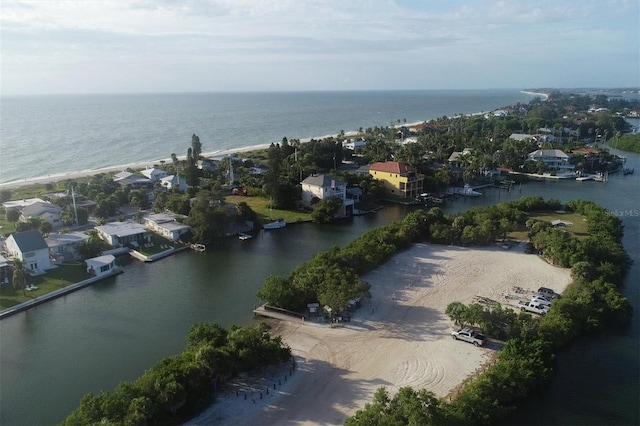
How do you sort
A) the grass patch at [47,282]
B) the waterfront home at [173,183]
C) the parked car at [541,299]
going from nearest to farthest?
the parked car at [541,299], the grass patch at [47,282], the waterfront home at [173,183]

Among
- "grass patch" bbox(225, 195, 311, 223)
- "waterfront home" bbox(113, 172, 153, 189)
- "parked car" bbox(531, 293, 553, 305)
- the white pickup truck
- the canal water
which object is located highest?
"waterfront home" bbox(113, 172, 153, 189)

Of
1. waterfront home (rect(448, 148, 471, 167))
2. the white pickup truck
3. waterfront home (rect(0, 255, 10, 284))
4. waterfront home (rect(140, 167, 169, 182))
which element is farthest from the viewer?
waterfront home (rect(448, 148, 471, 167))

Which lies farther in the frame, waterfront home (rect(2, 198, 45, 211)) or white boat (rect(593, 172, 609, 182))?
white boat (rect(593, 172, 609, 182))

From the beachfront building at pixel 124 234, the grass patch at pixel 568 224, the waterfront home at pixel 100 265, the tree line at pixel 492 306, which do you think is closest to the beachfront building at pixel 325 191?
the tree line at pixel 492 306

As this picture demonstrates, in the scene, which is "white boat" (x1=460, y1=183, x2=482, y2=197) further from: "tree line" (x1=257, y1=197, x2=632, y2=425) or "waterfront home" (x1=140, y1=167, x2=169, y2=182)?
"waterfront home" (x1=140, y1=167, x2=169, y2=182)

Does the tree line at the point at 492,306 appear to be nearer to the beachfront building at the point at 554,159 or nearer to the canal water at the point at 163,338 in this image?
the canal water at the point at 163,338

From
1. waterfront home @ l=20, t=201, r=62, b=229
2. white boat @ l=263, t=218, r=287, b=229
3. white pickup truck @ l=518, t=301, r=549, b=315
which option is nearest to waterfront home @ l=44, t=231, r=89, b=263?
waterfront home @ l=20, t=201, r=62, b=229

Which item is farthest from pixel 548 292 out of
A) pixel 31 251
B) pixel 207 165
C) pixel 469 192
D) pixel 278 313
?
pixel 207 165
